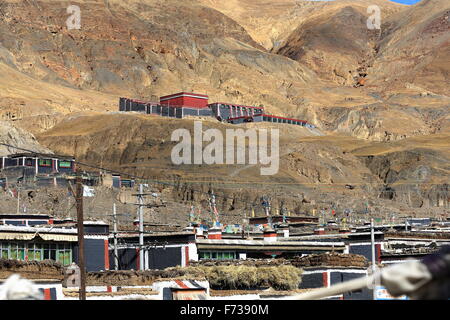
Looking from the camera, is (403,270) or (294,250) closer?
(403,270)

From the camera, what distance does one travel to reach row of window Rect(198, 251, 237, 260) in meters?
48.2

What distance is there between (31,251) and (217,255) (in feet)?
38.1

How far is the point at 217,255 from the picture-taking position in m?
48.9

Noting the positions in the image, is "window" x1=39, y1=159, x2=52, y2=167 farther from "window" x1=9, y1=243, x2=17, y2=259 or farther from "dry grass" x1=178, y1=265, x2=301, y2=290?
"dry grass" x1=178, y1=265, x2=301, y2=290

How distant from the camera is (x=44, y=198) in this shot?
4756 inches

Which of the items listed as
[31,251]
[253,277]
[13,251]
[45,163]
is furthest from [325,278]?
[45,163]

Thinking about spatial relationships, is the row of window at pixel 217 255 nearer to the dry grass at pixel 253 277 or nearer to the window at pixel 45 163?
the dry grass at pixel 253 277

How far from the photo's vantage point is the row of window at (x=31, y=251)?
40062mm

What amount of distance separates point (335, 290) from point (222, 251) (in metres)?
42.3

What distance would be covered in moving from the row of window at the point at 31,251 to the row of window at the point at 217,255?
29.8ft

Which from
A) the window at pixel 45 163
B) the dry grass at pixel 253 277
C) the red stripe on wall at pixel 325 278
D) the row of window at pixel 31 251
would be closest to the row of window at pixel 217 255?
the row of window at pixel 31 251

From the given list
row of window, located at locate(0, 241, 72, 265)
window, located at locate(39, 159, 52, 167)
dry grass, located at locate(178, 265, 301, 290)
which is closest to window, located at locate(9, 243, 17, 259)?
row of window, located at locate(0, 241, 72, 265)
